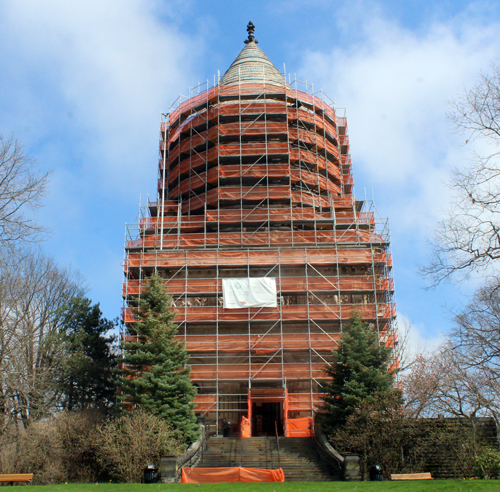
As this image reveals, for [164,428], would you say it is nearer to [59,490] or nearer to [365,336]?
[59,490]

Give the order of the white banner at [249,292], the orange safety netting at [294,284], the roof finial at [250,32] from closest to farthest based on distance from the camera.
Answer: the white banner at [249,292]
the orange safety netting at [294,284]
the roof finial at [250,32]

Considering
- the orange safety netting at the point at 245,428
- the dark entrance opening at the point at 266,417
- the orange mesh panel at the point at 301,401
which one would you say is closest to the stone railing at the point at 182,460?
the orange safety netting at the point at 245,428

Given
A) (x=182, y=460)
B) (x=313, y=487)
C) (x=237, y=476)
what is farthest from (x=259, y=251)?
(x=313, y=487)

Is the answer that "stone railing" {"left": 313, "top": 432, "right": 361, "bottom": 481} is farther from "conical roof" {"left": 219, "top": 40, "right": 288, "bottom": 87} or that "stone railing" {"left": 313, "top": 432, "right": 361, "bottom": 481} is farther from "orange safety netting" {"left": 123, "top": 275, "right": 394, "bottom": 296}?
"conical roof" {"left": 219, "top": 40, "right": 288, "bottom": 87}

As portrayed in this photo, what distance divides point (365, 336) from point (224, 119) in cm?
2074

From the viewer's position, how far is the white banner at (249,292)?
103 ft

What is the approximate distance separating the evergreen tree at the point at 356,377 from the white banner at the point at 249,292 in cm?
668

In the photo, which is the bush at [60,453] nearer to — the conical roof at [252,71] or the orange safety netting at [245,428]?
the orange safety netting at [245,428]

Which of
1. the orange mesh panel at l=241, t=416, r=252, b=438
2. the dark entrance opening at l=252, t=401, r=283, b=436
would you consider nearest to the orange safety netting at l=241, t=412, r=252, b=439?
the orange mesh panel at l=241, t=416, r=252, b=438

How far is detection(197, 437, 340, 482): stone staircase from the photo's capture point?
861 inches

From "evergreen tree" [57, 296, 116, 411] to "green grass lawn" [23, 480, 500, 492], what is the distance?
16.9 metres

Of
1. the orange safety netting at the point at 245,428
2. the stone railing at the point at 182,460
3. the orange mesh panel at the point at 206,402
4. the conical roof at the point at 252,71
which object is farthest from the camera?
the conical roof at the point at 252,71

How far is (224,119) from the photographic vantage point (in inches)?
1567

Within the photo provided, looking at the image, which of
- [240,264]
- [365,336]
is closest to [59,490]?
[365,336]
